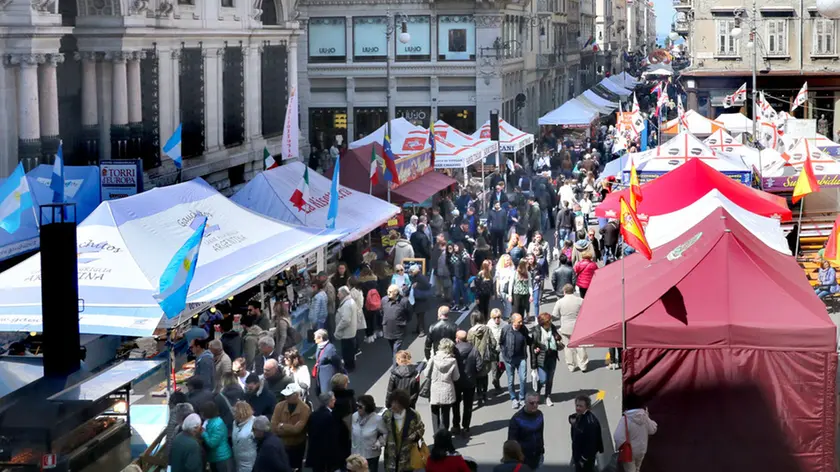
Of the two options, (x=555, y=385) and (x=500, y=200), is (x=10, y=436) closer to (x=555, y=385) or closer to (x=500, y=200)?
(x=555, y=385)

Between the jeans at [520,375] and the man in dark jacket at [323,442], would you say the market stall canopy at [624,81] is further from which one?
the man in dark jacket at [323,442]

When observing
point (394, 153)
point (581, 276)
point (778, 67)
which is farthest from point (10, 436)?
point (778, 67)

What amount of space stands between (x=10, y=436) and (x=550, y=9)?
63.8 meters

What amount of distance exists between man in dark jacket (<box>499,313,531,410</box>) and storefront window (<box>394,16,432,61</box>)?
35252 millimetres

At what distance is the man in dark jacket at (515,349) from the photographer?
51.3 ft

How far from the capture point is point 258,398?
13227mm

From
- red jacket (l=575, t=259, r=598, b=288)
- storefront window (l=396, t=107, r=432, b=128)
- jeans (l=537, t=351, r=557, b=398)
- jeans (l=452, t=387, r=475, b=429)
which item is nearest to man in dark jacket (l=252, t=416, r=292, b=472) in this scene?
jeans (l=452, t=387, r=475, b=429)

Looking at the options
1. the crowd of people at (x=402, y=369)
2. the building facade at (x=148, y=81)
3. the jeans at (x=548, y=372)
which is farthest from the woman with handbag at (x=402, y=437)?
the building facade at (x=148, y=81)

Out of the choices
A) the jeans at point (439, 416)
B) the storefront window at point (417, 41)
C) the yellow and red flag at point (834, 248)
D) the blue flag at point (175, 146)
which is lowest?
the jeans at point (439, 416)

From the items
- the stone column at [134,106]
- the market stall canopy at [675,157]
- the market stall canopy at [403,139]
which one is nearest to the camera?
the market stall canopy at [675,157]

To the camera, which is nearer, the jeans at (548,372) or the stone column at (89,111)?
the jeans at (548,372)

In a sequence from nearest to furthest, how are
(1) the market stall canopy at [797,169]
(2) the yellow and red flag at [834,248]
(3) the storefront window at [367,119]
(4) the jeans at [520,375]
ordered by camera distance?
(4) the jeans at [520,375], (2) the yellow and red flag at [834,248], (1) the market stall canopy at [797,169], (3) the storefront window at [367,119]

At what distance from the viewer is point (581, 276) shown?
20.0m

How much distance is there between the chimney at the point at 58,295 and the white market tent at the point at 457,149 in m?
21.9
